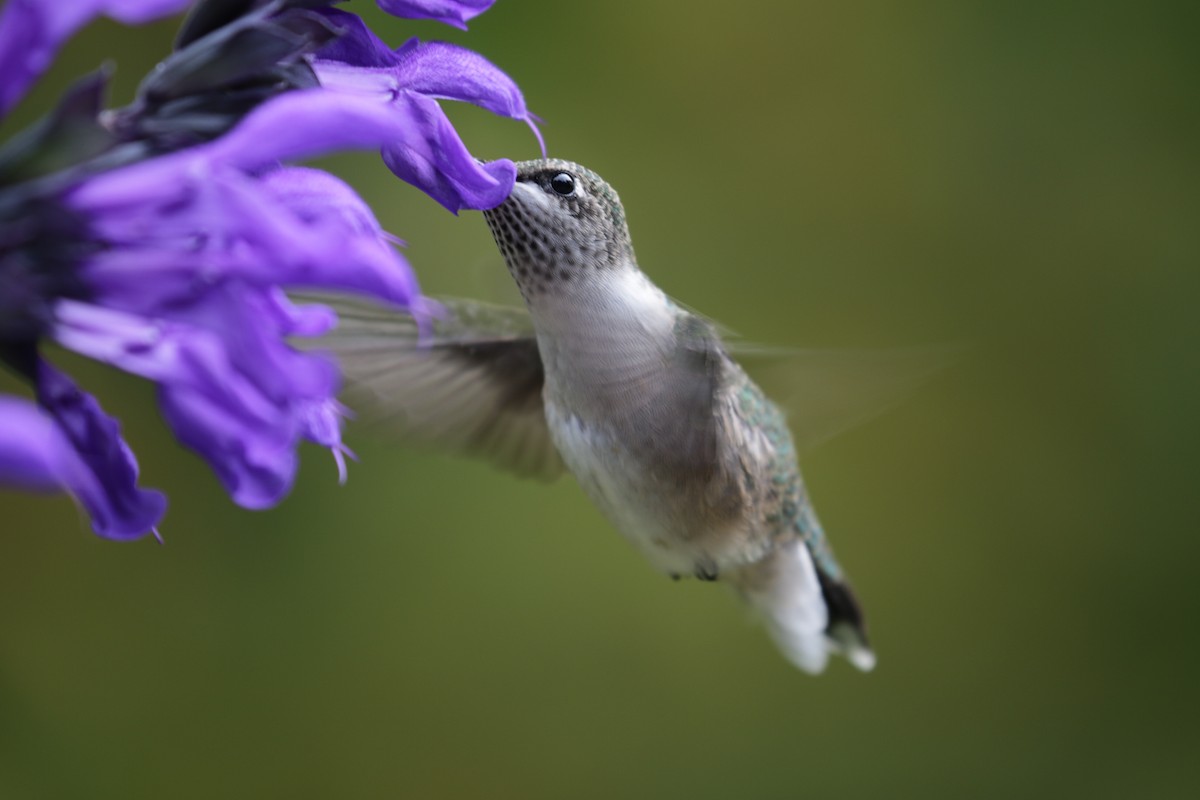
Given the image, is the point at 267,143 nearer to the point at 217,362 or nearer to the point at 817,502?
the point at 217,362

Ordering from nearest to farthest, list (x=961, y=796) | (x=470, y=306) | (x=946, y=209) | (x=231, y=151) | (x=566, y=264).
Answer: (x=231, y=151)
(x=566, y=264)
(x=470, y=306)
(x=961, y=796)
(x=946, y=209)

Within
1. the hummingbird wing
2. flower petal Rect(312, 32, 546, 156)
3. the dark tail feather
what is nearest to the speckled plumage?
the hummingbird wing

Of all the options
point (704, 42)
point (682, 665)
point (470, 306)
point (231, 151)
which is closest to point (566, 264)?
point (470, 306)

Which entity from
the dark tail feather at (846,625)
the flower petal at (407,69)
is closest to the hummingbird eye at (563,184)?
the flower petal at (407,69)

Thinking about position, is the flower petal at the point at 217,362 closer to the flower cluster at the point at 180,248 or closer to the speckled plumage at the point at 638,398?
the flower cluster at the point at 180,248

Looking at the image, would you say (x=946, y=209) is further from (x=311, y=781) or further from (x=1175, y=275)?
(x=311, y=781)

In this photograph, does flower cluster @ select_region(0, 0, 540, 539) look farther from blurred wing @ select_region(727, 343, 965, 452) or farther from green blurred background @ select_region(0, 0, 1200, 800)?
green blurred background @ select_region(0, 0, 1200, 800)

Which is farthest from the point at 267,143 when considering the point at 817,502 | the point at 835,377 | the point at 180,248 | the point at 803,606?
the point at 817,502
